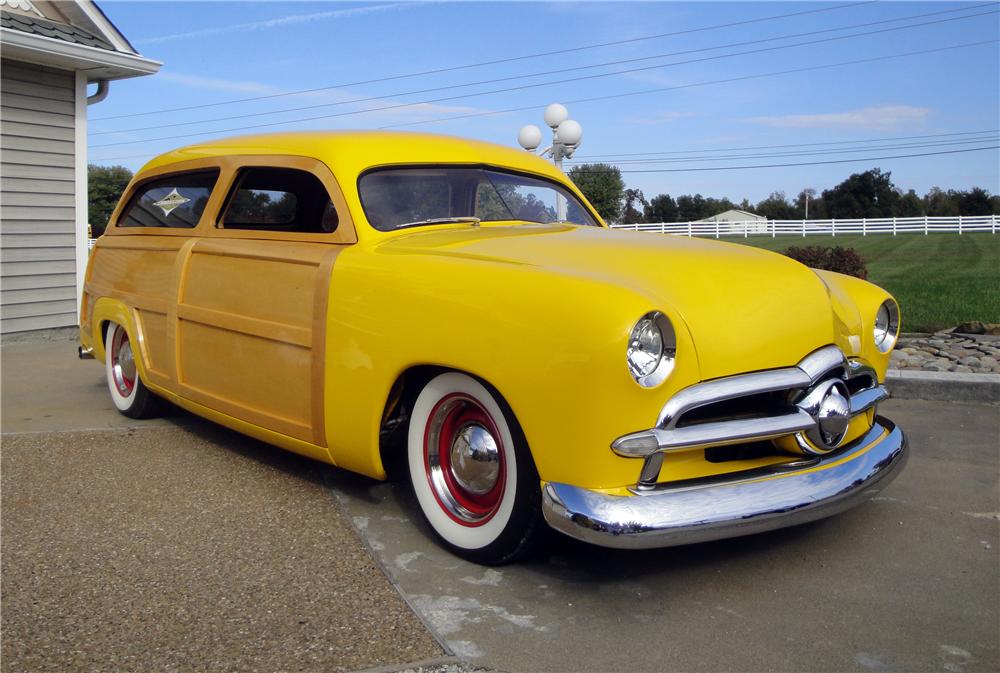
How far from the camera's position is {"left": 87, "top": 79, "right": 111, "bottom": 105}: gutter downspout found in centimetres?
938

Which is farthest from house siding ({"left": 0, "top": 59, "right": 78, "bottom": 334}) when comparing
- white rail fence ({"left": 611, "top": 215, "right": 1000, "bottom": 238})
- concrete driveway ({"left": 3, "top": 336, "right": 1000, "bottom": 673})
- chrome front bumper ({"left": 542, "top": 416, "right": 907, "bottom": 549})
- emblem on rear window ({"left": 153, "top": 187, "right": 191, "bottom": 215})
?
white rail fence ({"left": 611, "top": 215, "right": 1000, "bottom": 238})

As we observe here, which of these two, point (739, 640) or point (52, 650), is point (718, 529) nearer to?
point (739, 640)

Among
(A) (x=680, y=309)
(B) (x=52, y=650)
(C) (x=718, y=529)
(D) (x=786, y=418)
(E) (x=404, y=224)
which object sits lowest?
(B) (x=52, y=650)

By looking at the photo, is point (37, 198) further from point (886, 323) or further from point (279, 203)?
point (886, 323)

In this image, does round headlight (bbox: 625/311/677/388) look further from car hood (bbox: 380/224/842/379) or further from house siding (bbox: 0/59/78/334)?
house siding (bbox: 0/59/78/334)

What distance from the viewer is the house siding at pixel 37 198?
27.8 feet

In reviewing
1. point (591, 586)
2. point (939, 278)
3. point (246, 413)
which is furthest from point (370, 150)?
point (939, 278)

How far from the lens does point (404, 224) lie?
384 cm

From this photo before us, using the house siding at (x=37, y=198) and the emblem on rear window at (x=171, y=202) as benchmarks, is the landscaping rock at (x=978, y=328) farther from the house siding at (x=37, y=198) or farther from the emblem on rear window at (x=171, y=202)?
the house siding at (x=37, y=198)

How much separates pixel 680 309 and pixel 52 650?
2.10 meters

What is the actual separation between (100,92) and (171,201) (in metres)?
5.38

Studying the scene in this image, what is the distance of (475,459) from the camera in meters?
3.15

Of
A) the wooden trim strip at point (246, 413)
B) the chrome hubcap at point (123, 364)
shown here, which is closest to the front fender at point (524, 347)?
the wooden trim strip at point (246, 413)

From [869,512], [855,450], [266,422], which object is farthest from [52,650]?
[869,512]
